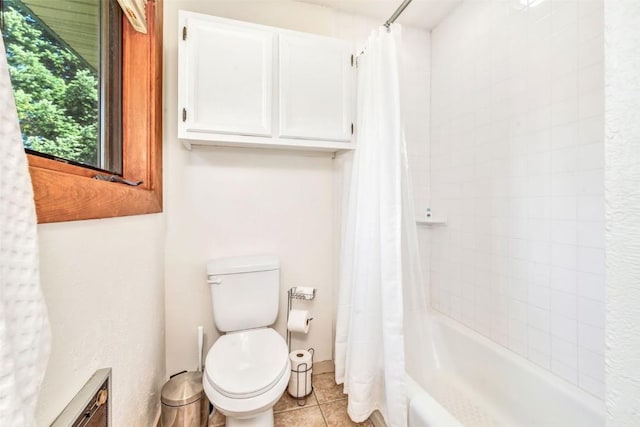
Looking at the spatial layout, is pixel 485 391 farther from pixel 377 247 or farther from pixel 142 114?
pixel 142 114

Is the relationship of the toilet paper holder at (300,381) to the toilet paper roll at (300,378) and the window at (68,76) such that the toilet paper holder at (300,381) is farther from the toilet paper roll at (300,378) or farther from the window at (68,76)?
the window at (68,76)

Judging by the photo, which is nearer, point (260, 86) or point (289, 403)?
point (260, 86)

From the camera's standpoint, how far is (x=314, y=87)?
1.55 metres

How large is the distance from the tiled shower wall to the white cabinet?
2.65ft

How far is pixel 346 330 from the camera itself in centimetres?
151

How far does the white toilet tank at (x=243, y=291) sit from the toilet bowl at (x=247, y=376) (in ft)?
0.35

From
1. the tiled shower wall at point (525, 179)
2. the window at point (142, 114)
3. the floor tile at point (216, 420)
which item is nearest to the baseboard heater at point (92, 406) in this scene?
the window at point (142, 114)

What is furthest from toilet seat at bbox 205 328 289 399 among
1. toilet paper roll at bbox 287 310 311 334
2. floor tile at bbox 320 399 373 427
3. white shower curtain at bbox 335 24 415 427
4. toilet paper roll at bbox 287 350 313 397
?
floor tile at bbox 320 399 373 427

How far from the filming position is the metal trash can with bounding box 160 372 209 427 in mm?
1251

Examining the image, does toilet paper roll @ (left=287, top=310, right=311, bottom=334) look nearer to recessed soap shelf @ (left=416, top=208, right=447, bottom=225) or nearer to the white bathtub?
the white bathtub

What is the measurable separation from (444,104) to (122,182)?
6.54 feet

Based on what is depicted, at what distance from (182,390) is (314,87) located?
172 cm

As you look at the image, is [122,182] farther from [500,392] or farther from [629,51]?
[500,392]

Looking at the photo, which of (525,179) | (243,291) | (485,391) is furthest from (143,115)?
(485,391)
